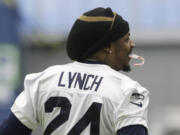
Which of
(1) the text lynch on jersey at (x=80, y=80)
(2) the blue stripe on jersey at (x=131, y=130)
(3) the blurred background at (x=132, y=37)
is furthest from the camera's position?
(3) the blurred background at (x=132, y=37)

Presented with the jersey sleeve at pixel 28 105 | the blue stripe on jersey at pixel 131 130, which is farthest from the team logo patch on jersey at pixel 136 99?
the jersey sleeve at pixel 28 105

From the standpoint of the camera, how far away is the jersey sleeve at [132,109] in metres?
3.01

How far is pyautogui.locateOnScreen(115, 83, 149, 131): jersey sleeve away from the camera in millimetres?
3008

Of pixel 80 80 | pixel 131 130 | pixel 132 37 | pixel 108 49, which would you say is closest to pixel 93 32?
pixel 108 49

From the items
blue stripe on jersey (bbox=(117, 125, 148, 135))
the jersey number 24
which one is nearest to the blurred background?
the jersey number 24

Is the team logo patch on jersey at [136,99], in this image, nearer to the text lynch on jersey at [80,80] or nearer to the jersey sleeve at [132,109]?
the jersey sleeve at [132,109]

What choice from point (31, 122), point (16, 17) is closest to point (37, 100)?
point (31, 122)

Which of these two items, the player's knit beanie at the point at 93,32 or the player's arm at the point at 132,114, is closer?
the player's arm at the point at 132,114

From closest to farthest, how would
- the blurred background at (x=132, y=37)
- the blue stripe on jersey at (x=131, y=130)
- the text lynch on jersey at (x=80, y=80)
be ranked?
1. the blue stripe on jersey at (x=131, y=130)
2. the text lynch on jersey at (x=80, y=80)
3. the blurred background at (x=132, y=37)

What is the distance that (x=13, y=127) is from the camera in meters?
3.20

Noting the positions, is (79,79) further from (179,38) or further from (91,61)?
(179,38)

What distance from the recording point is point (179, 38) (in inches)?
332

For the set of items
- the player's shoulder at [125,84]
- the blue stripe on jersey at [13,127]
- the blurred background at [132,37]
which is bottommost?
the blurred background at [132,37]

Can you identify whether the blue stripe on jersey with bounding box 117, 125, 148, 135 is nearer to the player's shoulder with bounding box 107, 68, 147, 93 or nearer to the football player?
the football player
